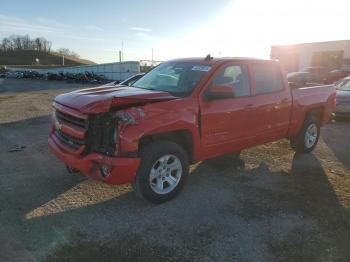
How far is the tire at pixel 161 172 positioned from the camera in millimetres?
3875

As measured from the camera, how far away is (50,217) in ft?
12.3

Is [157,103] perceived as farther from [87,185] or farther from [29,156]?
[29,156]

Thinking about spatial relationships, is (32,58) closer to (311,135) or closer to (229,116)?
(311,135)

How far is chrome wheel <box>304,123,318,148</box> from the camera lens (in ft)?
21.3

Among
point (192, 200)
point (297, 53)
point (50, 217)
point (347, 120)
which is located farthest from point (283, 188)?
point (297, 53)

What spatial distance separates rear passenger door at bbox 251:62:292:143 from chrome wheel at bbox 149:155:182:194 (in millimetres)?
1689

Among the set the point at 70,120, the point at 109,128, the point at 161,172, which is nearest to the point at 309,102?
the point at 161,172

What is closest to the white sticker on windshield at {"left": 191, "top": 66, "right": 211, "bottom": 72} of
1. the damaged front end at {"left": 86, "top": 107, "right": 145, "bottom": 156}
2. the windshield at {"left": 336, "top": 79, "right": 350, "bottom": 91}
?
the damaged front end at {"left": 86, "top": 107, "right": 145, "bottom": 156}

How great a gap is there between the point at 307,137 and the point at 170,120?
383 cm

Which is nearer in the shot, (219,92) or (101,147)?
(101,147)

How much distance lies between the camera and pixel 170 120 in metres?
3.93

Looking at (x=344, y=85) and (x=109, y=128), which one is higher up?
(x=344, y=85)

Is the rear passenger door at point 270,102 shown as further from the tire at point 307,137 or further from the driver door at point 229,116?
the tire at point 307,137

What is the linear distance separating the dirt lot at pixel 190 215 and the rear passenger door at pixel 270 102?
70cm
